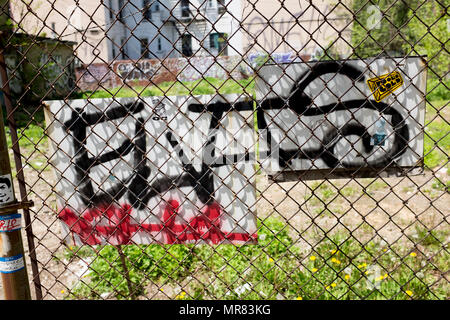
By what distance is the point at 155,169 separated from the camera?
1.87m

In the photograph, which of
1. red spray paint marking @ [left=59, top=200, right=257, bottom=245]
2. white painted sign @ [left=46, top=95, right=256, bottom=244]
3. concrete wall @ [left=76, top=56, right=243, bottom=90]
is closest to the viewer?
concrete wall @ [left=76, top=56, right=243, bottom=90]

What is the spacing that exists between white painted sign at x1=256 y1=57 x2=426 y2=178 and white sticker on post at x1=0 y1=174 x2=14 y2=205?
1121mm

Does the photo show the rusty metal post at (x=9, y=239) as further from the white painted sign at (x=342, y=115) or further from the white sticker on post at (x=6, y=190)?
the white painted sign at (x=342, y=115)

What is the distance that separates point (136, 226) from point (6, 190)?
23.5 inches

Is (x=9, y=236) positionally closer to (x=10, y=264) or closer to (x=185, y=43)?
(x=10, y=264)

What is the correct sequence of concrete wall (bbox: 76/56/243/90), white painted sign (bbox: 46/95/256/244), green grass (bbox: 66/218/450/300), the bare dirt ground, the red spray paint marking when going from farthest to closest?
the bare dirt ground, green grass (bbox: 66/218/450/300), the red spray paint marking, white painted sign (bbox: 46/95/256/244), concrete wall (bbox: 76/56/243/90)

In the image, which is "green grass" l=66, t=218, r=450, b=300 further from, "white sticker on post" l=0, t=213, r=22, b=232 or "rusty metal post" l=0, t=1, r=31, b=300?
"white sticker on post" l=0, t=213, r=22, b=232

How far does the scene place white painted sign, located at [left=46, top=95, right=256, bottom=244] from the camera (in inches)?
70.9

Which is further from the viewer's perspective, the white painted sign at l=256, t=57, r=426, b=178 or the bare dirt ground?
the bare dirt ground

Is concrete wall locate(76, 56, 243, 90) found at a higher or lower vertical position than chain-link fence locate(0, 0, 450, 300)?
higher

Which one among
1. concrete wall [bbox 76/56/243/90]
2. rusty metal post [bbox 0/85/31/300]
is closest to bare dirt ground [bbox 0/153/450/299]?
concrete wall [bbox 76/56/243/90]

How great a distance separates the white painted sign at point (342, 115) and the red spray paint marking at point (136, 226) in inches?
15.1
